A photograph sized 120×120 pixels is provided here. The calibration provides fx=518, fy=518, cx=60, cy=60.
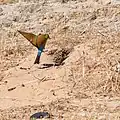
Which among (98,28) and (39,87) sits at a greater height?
(98,28)

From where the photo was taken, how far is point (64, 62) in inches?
245

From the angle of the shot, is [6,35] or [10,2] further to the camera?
[10,2]

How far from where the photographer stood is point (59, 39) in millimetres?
7070

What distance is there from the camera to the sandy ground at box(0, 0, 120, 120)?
4.91 metres

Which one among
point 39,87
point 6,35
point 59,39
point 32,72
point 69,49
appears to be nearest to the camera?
point 39,87

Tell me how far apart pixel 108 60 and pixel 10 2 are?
12.8 ft

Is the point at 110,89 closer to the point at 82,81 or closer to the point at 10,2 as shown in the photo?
the point at 82,81

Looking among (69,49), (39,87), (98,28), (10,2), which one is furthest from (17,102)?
(10,2)

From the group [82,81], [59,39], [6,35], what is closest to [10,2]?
[6,35]

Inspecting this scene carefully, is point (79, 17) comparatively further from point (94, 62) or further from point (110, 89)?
point (110, 89)

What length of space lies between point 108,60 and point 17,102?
3.85ft

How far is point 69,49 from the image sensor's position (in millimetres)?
6637

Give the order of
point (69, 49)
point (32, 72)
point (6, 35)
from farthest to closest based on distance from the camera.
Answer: point (6, 35)
point (69, 49)
point (32, 72)

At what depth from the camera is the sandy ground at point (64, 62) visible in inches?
193
